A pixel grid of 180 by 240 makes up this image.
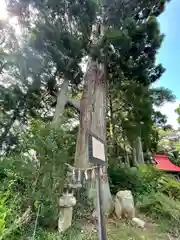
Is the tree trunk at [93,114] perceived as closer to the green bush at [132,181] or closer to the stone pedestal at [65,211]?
the green bush at [132,181]

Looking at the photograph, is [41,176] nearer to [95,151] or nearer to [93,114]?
[95,151]

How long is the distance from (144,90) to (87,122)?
2260 millimetres

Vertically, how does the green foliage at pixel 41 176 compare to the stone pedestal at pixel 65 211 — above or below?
above

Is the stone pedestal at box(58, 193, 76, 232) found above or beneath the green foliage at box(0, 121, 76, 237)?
beneath

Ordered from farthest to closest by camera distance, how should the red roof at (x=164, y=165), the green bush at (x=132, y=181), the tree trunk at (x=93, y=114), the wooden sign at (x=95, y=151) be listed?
the red roof at (x=164, y=165)
the green bush at (x=132, y=181)
the tree trunk at (x=93, y=114)
the wooden sign at (x=95, y=151)

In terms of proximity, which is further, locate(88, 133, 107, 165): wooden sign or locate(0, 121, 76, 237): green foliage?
locate(0, 121, 76, 237): green foliage

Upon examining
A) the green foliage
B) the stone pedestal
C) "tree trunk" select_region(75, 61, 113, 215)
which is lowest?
the stone pedestal

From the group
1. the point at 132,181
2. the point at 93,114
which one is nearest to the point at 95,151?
the point at 93,114

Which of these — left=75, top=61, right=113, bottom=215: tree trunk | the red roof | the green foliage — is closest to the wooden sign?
the green foliage

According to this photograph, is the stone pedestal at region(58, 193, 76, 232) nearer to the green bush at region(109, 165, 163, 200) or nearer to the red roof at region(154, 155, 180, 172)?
the green bush at region(109, 165, 163, 200)

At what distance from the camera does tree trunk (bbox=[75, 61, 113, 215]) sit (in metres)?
4.46

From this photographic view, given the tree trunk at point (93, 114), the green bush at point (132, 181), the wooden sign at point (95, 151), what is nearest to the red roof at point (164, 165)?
the green bush at point (132, 181)

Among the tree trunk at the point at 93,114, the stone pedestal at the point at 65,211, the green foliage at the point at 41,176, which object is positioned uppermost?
the tree trunk at the point at 93,114

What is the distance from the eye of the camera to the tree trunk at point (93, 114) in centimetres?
446
